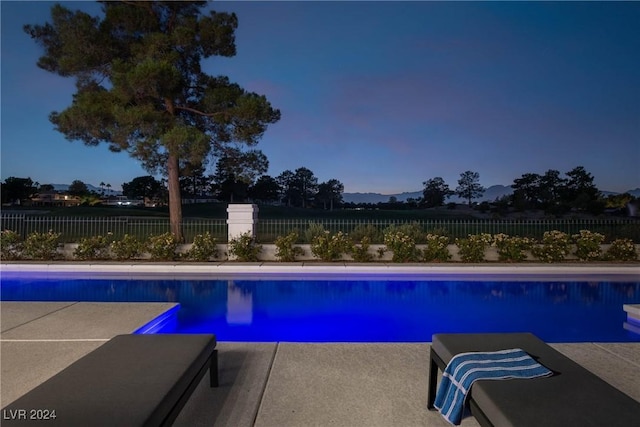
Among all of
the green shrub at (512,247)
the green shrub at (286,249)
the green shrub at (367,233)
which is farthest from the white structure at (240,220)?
the green shrub at (512,247)

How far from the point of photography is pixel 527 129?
2169 cm

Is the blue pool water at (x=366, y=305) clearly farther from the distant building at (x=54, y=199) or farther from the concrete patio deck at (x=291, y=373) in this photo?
the distant building at (x=54, y=199)

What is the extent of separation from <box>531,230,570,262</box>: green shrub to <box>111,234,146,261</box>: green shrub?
11.0 meters

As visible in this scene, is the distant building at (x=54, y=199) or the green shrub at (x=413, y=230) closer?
the green shrub at (x=413, y=230)

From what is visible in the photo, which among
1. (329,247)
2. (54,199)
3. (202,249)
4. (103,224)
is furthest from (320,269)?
(54,199)

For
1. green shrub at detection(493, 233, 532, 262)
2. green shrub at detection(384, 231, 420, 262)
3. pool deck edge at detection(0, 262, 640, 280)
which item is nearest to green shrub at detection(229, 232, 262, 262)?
pool deck edge at detection(0, 262, 640, 280)

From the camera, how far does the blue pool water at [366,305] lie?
603cm

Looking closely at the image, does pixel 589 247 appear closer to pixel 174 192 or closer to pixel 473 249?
pixel 473 249

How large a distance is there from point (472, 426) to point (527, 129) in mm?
22145

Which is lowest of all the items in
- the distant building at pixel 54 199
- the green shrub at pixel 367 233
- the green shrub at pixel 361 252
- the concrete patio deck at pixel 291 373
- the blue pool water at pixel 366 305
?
the blue pool water at pixel 366 305

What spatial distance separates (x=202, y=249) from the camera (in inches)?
440

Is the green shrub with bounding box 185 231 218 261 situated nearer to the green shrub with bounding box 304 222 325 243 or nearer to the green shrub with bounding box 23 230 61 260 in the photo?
the green shrub with bounding box 304 222 325 243

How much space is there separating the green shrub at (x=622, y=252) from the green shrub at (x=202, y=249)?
36.3ft

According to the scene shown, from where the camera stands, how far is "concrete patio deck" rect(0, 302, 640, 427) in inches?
113
